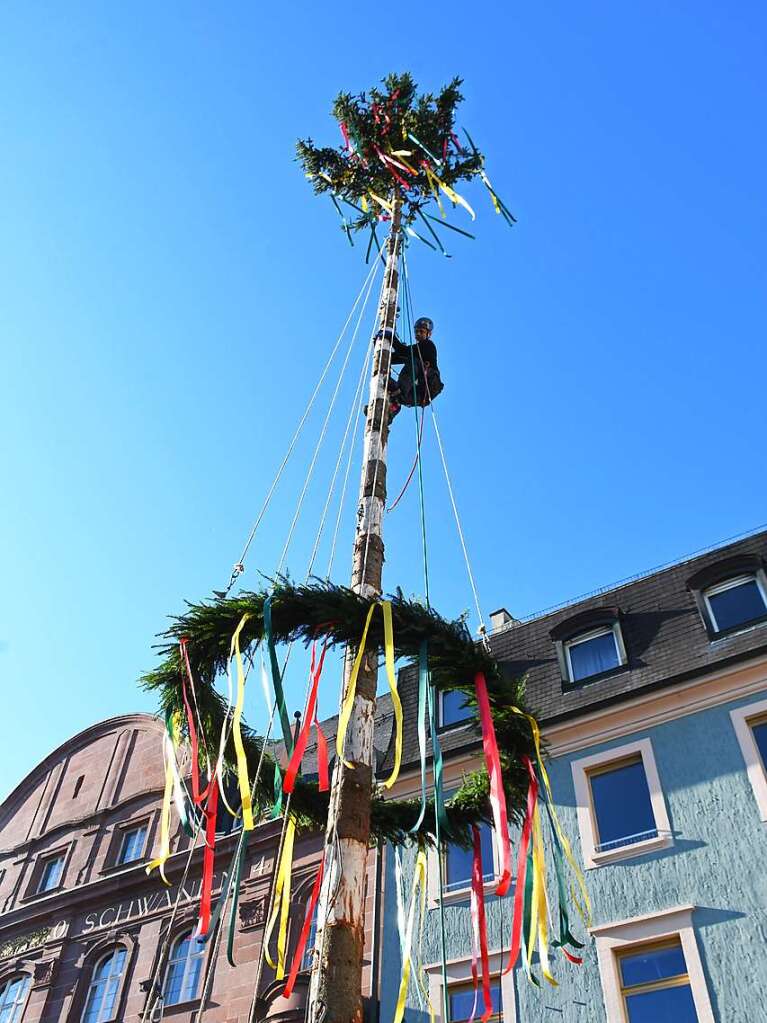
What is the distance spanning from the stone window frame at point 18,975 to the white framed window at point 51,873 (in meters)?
1.51

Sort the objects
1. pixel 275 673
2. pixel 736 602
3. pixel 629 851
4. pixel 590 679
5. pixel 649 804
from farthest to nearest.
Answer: pixel 590 679 < pixel 736 602 < pixel 649 804 < pixel 629 851 < pixel 275 673

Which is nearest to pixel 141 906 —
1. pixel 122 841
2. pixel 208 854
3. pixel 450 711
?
pixel 122 841

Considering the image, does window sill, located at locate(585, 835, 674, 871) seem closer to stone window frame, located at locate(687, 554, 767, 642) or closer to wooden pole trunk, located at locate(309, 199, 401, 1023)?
stone window frame, located at locate(687, 554, 767, 642)

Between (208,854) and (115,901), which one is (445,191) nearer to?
(208,854)

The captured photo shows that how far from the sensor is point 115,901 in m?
17.1

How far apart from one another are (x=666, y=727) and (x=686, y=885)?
2.24m

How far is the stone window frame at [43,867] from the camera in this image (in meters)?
18.7

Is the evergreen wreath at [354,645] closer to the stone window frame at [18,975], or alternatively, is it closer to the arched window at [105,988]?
the arched window at [105,988]

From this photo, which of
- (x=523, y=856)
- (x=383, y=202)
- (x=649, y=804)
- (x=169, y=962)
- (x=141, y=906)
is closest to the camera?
(x=523, y=856)

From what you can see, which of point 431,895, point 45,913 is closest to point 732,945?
point 431,895

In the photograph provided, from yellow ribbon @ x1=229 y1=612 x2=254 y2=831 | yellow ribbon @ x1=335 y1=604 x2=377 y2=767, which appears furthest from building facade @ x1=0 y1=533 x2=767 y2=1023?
yellow ribbon @ x1=335 y1=604 x2=377 y2=767

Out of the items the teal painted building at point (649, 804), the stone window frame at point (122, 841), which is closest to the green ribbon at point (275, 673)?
the teal painted building at point (649, 804)

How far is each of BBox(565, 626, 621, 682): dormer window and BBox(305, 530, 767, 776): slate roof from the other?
0.23 m

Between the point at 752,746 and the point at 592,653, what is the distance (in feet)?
10.6
